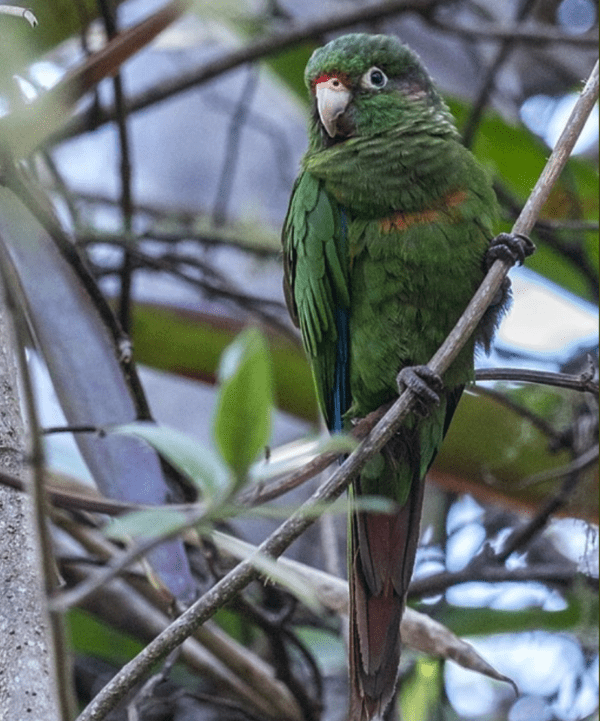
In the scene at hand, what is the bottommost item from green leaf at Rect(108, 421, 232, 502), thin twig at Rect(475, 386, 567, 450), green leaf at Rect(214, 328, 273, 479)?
green leaf at Rect(108, 421, 232, 502)

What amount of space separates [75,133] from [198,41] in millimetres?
704

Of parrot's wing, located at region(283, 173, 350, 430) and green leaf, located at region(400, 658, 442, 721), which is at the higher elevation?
parrot's wing, located at region(283, 173, 350, 430)

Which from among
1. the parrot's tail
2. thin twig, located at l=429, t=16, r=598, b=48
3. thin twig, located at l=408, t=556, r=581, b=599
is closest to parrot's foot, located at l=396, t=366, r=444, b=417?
the parrot's tail

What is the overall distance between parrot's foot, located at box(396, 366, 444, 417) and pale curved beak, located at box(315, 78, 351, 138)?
1.56ft

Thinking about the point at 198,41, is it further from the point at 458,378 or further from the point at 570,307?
the point at 458,378

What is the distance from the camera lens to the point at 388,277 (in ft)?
4.84

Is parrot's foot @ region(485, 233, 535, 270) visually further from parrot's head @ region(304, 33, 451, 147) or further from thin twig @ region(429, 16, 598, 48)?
thin twig @ region(429, 16, 598, 48)

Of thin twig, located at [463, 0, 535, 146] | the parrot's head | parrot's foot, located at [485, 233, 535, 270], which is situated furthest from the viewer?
thin twig, located at [463, 0, 535, 146]

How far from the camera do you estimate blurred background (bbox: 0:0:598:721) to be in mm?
1812

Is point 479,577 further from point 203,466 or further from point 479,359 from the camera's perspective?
point 203,466

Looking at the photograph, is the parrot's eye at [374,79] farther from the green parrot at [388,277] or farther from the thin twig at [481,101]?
the thin twig at [481,101]

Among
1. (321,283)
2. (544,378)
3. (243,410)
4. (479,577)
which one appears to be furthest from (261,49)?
(243,410)

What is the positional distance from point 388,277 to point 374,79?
417mm

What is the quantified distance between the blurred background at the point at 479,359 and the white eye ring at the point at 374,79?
280 millimetres
